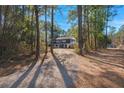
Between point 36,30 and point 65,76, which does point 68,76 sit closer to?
point 65,76

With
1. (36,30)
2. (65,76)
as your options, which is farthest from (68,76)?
(36,30)

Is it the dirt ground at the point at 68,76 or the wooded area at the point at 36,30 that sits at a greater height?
the wooded area at the point at 36,30

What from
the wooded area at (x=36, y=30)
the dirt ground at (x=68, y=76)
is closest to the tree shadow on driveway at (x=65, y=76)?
the dirt ground at (x=68, y=76)

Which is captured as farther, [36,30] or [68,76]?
[36,30]

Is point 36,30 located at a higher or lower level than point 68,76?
higher

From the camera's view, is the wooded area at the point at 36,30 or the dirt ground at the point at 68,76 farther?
the wooded area at the point at 36,30

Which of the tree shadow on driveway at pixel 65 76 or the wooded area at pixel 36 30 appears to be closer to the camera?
the tree shadow on driveway at pixel 65 76

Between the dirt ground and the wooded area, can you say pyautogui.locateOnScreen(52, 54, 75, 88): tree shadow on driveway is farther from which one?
the wooded area

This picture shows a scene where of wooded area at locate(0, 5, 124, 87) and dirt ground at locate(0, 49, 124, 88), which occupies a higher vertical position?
wooded area at locate(0, 5, 124, 87)

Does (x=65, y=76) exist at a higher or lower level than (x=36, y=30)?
lower

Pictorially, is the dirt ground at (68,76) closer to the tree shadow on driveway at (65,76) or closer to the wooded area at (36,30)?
the tree shadow on driveway at (65,76)

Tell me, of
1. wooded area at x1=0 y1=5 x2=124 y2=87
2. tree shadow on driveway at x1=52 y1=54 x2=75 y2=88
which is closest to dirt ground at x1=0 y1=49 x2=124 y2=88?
tree shadow on driveway at x1=52 y1=54 x2=75 y2=88

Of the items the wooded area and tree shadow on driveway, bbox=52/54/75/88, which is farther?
the wooded area
